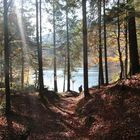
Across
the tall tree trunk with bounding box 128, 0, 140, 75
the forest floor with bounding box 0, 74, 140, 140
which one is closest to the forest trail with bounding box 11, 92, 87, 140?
the forest floor with bounding box 0, 74, 140, 140

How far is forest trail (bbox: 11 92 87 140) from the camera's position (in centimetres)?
1457

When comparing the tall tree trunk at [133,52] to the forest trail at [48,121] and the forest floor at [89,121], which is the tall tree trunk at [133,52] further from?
the forest trail at [48,121]

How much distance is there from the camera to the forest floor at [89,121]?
12719mm

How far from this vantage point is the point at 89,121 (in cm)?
1584

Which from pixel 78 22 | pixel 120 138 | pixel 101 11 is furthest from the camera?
pixel 78 22

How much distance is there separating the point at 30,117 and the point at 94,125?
15.4ft

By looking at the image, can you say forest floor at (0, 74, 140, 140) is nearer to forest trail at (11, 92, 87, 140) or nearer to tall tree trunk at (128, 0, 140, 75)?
forest trail at (11, 92, 87, 140)

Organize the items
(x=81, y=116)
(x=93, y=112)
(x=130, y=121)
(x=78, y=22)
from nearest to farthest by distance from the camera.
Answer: (x=130, y=121), (x=93, y=112), (x=81, y=116), (x=78, y=22)

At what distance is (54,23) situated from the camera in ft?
130

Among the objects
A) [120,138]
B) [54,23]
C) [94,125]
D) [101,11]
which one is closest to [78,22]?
[54,23]

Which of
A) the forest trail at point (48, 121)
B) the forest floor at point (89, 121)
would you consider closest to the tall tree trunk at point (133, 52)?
the forest floor at point (89, 121)

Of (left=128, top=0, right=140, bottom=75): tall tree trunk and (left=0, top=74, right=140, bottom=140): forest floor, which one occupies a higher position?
(left=128, top=0, right=140, bottom=75): tall tree trunk

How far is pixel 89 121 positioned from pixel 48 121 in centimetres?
282

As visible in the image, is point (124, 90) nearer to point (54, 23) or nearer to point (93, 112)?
point (93, 112)
